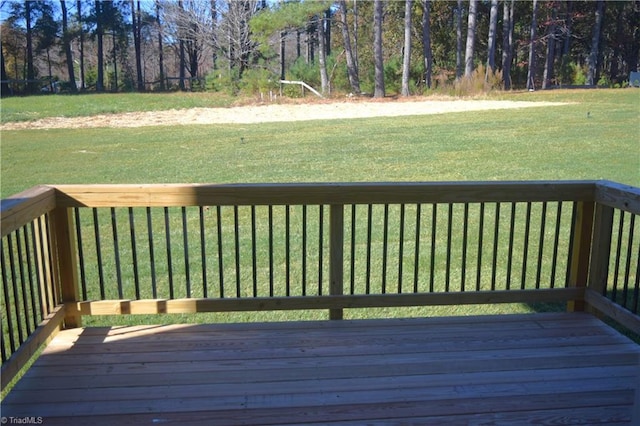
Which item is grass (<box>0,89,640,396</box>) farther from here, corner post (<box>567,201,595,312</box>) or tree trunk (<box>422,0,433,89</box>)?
tree trunk (<box>422,0,433,89</box>)

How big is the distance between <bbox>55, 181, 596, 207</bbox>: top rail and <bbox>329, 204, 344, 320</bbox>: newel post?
0.08 meters

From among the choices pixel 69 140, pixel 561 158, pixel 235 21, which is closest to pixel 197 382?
pixel 561 158

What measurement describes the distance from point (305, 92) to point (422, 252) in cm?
1950

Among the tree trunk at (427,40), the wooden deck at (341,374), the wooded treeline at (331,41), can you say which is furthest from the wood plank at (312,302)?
the tree trunk at (427,40)

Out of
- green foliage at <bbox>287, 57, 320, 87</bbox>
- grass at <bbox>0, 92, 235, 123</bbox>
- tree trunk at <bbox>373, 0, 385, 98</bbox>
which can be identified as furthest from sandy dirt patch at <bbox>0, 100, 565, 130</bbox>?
green foliage at <bbox>287, 57, 320, 87</bbox>

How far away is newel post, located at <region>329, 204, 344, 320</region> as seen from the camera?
3219 millimetres

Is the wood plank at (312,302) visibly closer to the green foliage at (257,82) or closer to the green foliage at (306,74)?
the green foliage at (257,82)

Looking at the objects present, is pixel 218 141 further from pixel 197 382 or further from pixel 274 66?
pixel 274 66

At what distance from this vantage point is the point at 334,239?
3.26 meters

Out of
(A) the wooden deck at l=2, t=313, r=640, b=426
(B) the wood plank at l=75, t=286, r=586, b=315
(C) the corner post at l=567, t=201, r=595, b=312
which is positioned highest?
(C) the corner post at l=567, t=201, r=595, b=312

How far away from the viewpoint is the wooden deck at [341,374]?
2.37 meters

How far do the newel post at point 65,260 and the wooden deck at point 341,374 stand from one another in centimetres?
14

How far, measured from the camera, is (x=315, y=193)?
3145mm

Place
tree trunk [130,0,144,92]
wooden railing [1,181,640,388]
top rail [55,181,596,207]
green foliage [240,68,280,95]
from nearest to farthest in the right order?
wooden railing [1,181,640,388] → top rail [55,181,596,207] → green foliage [240,68,280,95] → tree trunk [130,0,144,92]
